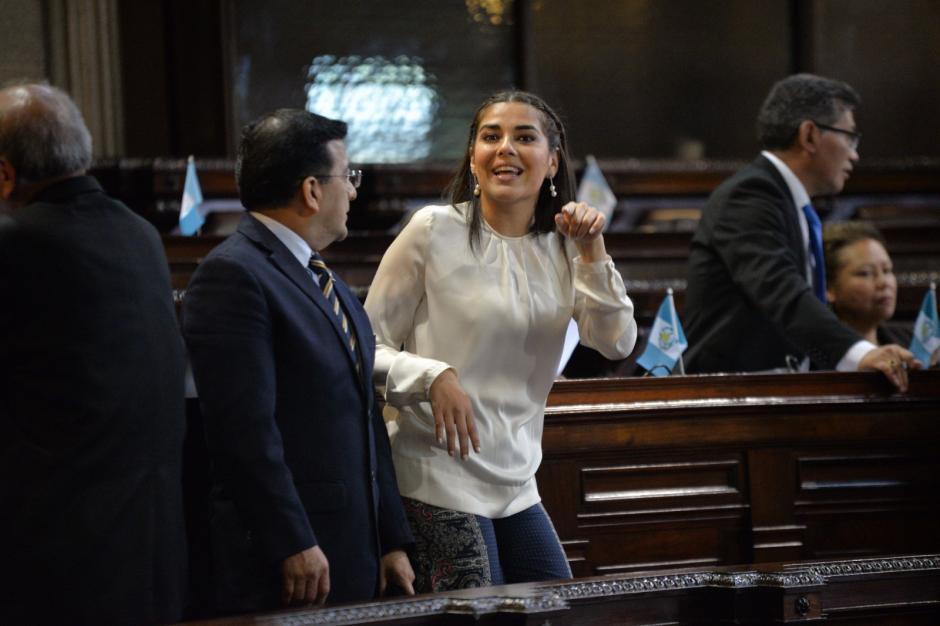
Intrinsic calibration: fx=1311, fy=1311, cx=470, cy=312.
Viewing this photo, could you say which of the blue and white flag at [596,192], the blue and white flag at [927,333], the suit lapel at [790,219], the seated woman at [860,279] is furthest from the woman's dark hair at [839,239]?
the blue and white flag at [596,192]

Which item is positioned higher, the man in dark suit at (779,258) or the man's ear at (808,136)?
the man's ear at (808,136)

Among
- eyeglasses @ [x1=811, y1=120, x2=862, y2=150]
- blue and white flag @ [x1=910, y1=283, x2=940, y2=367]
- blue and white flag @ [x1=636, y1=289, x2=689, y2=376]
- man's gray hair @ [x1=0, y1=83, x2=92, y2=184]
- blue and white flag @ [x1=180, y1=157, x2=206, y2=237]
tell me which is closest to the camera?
man's gray hair @ [x1=0, y1=83, x2=92, y2=184]

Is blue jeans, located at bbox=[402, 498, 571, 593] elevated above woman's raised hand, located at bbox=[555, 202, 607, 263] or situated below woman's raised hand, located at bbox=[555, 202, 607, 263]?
below

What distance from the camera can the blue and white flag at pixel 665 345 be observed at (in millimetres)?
3352

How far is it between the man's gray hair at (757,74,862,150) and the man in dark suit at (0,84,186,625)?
81.0 inches

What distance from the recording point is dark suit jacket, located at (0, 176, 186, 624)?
6.37 feet

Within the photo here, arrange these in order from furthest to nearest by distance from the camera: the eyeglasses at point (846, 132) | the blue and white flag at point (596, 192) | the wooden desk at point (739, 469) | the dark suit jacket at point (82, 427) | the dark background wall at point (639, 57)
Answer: the dark background wall at point (639, 57) < the blue and white flag at point (596, 192) < the eyeglasses at point (846, 132) < the wooden desk at point (739, 469) < the dark suit jacket at point (82, 427)

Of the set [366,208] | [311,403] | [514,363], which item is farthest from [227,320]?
[366,208]

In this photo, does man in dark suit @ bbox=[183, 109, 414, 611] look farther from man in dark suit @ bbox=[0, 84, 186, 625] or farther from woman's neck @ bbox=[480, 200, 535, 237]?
woman's neck @ bbox=[480, 200, 535, 237]

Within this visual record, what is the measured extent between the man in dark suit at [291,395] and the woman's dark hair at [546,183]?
0.33 meters

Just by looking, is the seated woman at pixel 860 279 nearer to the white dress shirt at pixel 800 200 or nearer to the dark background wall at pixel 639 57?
the white dress shirt at pixel 800 200

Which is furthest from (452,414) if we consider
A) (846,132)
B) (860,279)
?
(860,279)

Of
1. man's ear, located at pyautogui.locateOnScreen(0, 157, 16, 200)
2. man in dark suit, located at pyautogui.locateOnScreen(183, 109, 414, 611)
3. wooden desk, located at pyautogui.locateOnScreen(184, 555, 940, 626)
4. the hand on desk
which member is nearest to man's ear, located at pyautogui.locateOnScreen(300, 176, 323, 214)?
man in dark suit, located at pyautogui.locateOnScreen(183, 109, 414, 611)

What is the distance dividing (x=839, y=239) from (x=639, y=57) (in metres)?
2.67
